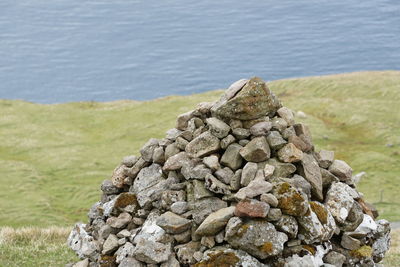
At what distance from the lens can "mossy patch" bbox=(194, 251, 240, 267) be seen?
18.2 metres

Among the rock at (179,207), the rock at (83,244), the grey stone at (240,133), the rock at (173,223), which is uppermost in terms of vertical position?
the grey stone at (240,133)

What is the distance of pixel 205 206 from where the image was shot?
1955 cm

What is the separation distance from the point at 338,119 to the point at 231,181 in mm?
98264

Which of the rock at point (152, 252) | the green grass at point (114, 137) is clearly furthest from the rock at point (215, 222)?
the green grass at point (114, 137)

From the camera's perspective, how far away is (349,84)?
142000 millimetres

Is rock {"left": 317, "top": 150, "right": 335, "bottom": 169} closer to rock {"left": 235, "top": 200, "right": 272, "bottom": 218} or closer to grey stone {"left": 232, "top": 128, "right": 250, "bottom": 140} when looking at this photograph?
grey stone {"left": 232, "top": 128, "right": 250, "bottom": 140}

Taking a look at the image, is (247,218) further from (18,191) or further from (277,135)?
(18,191)

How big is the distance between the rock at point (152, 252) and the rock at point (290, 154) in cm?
574

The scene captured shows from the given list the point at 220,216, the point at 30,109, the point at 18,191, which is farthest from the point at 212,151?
the point at 30,109

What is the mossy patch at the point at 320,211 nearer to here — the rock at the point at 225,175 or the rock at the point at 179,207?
the rock at the point at 225,175

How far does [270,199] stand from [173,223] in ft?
12.9

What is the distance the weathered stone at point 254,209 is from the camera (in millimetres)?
18031

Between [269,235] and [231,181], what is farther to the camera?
[231,181]

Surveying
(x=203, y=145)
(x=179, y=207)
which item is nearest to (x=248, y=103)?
(x=203, y=145)
